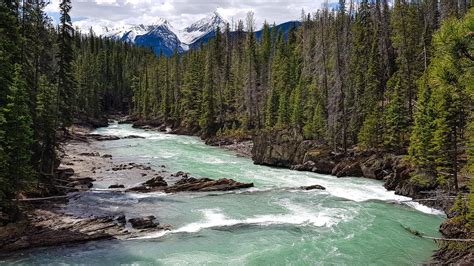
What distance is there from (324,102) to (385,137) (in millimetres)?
14966

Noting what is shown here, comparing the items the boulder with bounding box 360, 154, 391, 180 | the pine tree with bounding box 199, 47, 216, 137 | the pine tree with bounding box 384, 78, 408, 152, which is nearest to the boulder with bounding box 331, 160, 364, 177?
the boulder with bounding box 360, 154, 391, 180

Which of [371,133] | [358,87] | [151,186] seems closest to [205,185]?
[151,186]

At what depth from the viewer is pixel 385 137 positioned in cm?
4403

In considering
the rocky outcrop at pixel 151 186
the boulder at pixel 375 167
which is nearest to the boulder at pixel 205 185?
the rocky outcrop at pixel 151 186

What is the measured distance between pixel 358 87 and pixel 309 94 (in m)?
9.25

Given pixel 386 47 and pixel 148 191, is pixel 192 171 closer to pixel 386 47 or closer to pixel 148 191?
pixel 148 191

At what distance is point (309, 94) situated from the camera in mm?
61375

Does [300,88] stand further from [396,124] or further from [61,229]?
[61,229]

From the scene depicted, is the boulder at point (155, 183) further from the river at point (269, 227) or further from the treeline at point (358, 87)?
the treeline at point (358, 87)

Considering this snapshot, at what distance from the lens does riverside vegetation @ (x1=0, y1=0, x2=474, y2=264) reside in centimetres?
2178

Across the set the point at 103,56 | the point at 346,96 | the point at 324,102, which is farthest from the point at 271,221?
the point at 103,56

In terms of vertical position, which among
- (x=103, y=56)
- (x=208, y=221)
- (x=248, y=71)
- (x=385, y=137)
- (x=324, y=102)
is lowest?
(x=208, y=221)

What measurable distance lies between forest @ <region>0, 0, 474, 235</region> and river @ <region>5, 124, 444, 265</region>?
4137 millimetres

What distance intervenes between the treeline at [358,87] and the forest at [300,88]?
0.12 m
